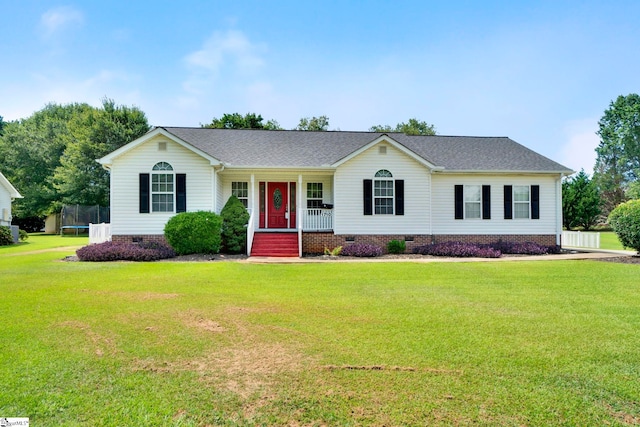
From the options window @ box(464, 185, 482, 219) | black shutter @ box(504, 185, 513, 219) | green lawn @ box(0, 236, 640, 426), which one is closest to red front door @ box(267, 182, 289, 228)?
window @ box(464, 185, 482, 219)

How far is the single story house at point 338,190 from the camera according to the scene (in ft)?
50.7

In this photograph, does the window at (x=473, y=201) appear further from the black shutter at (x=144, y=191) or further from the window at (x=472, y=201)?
the black shutter at (x=144, y=191)

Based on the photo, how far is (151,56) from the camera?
15992 mm

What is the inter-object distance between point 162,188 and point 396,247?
10359mm

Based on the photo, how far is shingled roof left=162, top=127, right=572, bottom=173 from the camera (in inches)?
665

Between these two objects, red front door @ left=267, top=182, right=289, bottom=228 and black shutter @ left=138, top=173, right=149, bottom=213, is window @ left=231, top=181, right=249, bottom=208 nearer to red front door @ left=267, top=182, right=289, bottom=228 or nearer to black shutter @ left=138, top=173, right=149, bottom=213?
red front door @ left=267, top=182, right=289, bottom=228

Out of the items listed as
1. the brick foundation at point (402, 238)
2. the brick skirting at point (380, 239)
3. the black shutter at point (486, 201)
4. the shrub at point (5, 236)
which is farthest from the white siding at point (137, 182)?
the black shutter at point (486, 201)

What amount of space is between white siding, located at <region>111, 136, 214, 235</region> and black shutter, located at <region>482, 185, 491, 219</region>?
12326 millimetres

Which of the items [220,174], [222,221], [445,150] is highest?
[445,150]

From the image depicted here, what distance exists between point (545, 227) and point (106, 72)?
879 inches

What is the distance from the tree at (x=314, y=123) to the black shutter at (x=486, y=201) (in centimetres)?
2547

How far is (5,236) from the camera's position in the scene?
21812 mm

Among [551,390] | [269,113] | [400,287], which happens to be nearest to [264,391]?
[551,390]

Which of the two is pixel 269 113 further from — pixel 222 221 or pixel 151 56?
pixel 222 221
